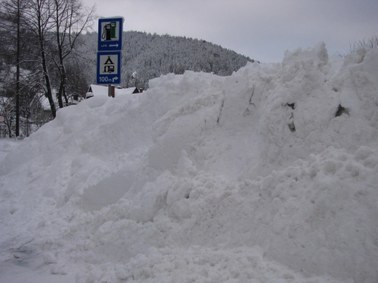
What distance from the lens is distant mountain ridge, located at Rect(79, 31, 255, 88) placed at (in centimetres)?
7862

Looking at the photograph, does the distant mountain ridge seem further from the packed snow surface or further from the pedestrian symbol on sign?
the packed snow surface

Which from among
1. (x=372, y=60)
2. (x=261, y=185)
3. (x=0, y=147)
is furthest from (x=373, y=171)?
(x=0, y=147)

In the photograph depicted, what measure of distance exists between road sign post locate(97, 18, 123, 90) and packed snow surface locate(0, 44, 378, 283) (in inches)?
74.1

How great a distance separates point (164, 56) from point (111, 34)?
93.0 meters

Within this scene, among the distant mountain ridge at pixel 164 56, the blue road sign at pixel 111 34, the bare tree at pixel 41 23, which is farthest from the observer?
the distant mountain ridge at pixel 164 56

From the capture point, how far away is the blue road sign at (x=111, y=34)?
9648 millimetres

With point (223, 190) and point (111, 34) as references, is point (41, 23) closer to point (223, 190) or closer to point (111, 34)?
point (111, 34)

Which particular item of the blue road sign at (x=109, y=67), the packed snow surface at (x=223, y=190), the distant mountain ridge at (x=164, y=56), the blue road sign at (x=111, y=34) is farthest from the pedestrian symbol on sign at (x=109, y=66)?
the distant mountain ridge at (x=164, y=56)

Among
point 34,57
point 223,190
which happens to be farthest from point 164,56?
point 223,190

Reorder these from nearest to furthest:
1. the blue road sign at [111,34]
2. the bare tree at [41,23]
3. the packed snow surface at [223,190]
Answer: the packed snow surface at [223,190]
the blue road sign at [111,34]
the bare tree at [41,23]

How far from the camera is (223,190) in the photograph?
199 inches

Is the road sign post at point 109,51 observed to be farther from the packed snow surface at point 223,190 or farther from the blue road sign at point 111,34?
the packed snow surface at point 223,190

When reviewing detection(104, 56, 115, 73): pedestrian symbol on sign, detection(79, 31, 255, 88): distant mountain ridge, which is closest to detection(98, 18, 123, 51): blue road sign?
detection(104, 56, 115, 73): pedestrian symbol on sign

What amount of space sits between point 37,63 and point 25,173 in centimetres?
1612
